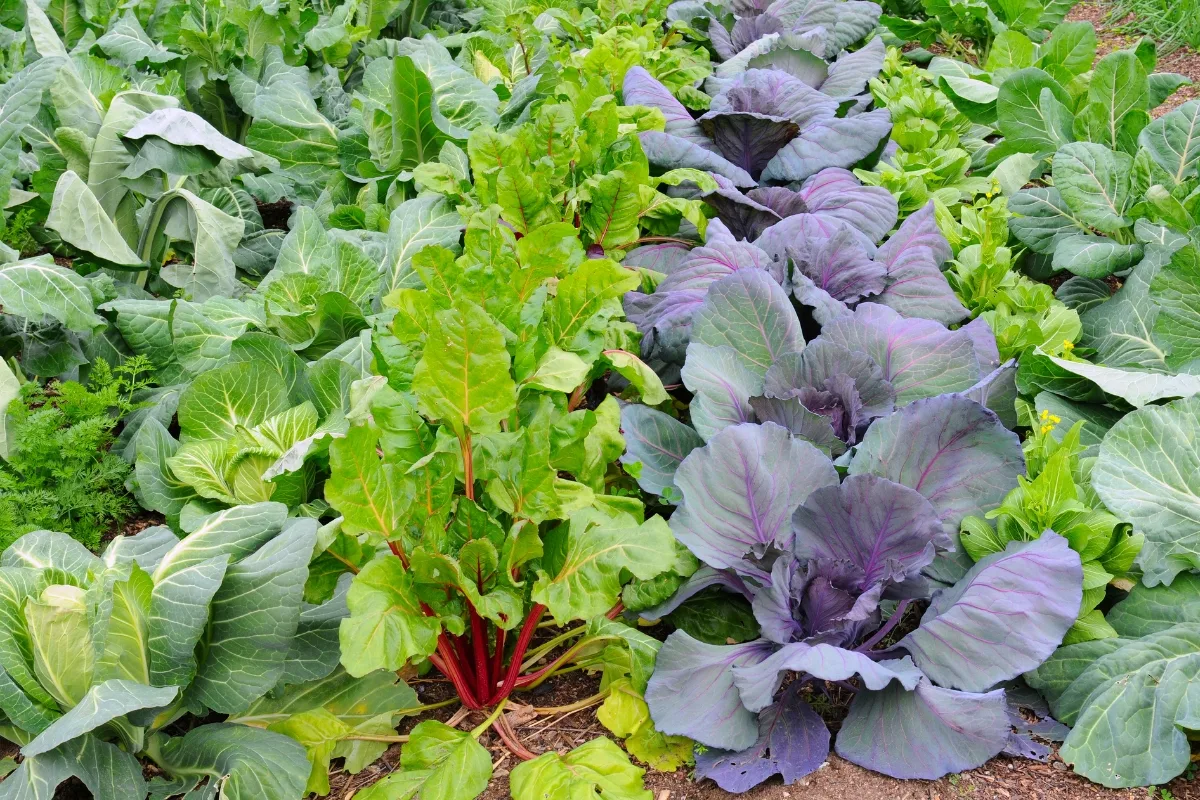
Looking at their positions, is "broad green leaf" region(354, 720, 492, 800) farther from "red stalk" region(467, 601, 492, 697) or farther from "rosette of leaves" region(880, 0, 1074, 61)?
"rosette of leaves" region(880, 0, 1074, 61)

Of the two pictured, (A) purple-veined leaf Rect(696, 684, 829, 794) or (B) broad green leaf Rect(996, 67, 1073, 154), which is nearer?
(A) purple-veined leaf Rect(696, 684, 829, 794)

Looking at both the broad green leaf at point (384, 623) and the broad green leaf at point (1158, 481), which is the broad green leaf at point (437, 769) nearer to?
the broad green leaf at point (384, 623)

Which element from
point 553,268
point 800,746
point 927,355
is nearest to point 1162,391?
point 927,355

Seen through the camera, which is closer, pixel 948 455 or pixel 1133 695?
pixel 1133 695

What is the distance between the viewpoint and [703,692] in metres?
1.99

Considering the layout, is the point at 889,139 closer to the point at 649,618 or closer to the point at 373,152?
the point at 373,152

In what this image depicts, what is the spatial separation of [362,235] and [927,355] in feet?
6.30

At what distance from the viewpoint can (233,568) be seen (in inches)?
78.5

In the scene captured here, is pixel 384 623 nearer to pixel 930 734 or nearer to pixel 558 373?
pixel 558 373

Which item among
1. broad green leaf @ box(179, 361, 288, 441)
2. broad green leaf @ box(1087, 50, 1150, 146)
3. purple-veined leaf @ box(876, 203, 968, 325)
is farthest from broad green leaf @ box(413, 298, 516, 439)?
broad green leaf @ box(1087, 50, 1150, 146)

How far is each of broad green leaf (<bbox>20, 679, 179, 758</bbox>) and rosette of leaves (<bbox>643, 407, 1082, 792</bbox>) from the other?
0.93m

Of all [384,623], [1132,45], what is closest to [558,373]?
[384,623]

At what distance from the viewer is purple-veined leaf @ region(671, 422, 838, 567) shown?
7.06 ft

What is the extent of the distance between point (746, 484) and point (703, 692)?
0.45 meters
